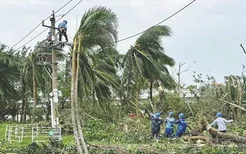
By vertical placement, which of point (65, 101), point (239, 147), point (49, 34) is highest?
point (49, 34)

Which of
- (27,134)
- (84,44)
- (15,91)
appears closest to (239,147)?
(84,44)

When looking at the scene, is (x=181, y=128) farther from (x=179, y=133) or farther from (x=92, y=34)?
(x=92, y=34)

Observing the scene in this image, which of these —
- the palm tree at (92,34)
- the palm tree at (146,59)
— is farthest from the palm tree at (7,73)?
the palm tree at (92,34)

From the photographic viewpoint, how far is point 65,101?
40.1 metres

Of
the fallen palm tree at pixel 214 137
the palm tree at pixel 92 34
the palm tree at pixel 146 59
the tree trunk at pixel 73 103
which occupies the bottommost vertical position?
the fallen palm tree at pixel 214 137

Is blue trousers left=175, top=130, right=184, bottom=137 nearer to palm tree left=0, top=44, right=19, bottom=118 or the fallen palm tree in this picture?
the fallen palm tree

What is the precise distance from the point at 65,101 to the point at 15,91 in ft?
15.8

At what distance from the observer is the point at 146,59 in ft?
99.2

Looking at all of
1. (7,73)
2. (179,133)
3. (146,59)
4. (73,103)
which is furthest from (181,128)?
(7,73)

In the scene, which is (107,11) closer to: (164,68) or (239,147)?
(239,147)

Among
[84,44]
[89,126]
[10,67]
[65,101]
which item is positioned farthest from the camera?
[65,101]

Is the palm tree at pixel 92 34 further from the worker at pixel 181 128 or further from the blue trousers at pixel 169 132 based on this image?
the blue trousers at pixel 169 132

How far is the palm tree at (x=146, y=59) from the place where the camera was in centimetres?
2991

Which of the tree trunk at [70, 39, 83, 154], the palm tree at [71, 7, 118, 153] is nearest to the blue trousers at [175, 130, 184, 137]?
the palm tree at [71, 7, 118, 153]
